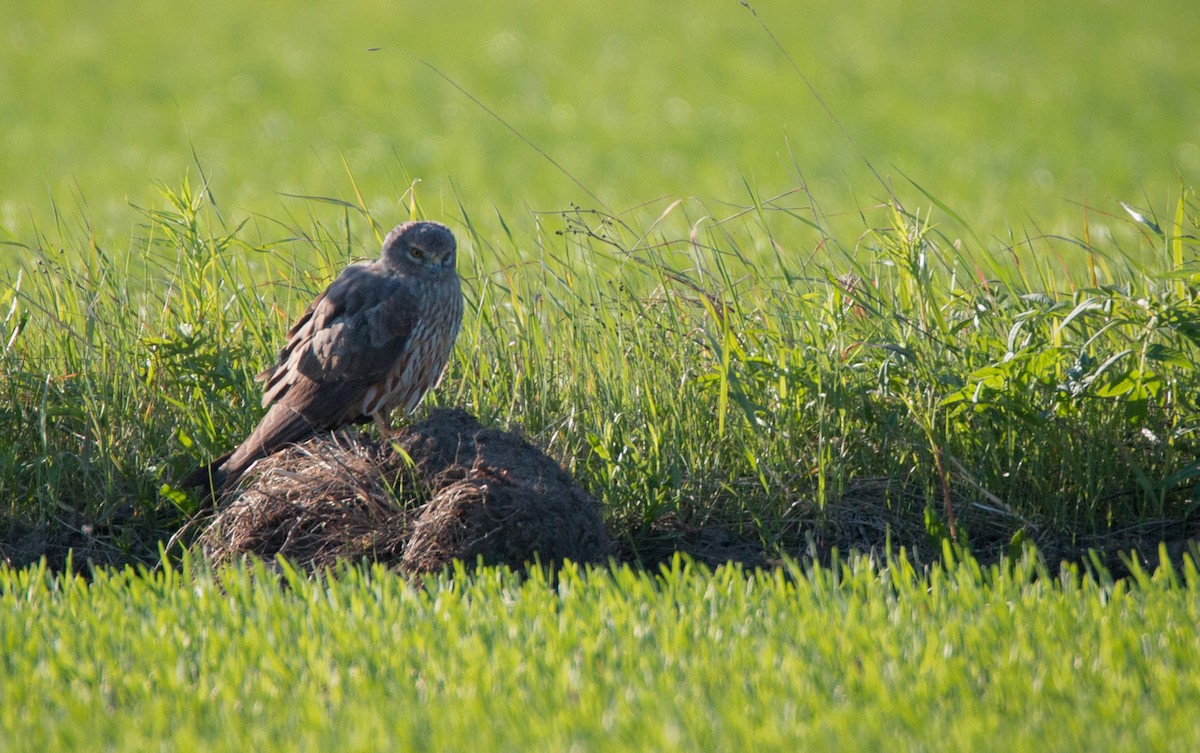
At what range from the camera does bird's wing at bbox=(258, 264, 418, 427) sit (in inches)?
206

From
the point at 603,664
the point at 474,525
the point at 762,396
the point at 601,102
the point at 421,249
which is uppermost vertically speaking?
the point at 601,102

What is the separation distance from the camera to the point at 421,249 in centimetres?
551

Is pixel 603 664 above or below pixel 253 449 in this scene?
below

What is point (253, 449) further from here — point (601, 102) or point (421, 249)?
point (601, 102)

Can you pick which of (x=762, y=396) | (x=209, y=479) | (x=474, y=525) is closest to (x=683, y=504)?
(x=762, y=396)

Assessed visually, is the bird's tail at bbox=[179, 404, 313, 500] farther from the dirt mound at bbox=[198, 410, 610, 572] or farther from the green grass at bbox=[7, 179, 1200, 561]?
the green grass at bbox=[7, 179, 1200, 561]

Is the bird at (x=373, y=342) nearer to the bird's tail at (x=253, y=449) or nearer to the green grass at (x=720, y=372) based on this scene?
the bird's tail at (x=253, y=449)

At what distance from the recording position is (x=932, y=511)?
4.61m

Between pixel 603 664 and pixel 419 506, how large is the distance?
4.62 ft

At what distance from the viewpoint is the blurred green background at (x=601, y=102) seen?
18.3m

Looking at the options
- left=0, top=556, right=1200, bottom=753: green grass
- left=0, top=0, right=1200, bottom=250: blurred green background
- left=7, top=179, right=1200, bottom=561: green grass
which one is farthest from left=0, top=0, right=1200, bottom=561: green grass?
left=0, top=0, right=1200, bottom=250: blurred green background

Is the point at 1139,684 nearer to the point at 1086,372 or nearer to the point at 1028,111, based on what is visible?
the point at 1086,372

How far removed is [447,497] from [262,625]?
3.15 ft

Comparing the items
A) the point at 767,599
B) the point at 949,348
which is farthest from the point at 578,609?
the point at 949,348
